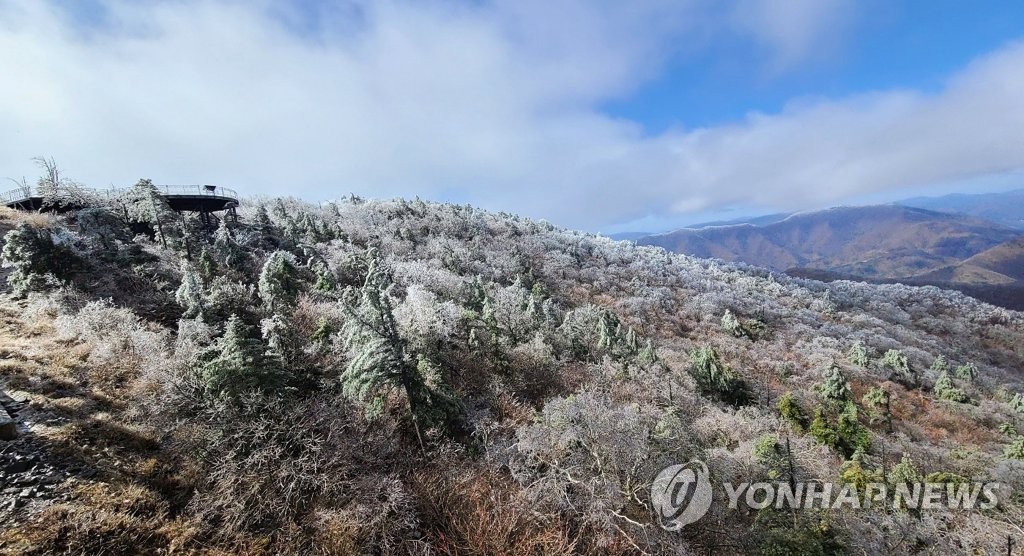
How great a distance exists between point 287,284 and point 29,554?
3058cm

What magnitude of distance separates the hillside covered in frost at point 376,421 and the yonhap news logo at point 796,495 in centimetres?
63

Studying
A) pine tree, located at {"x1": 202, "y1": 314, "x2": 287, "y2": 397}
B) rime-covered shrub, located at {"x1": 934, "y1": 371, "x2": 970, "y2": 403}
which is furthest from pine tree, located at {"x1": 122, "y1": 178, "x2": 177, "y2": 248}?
rime-covered shrub, located at {"x1": 934, "y1": 371, "x2": 970, "y2": 403}

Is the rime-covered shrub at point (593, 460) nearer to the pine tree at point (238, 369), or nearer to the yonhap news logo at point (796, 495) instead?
the yonhap news logo at point (796, 495)

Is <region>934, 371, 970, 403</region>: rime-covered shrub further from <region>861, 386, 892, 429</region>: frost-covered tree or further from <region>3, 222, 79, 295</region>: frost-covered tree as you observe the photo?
<region>3, 222, 79, 295</region>: frost-covered tree

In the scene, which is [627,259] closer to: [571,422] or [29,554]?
[571,422]

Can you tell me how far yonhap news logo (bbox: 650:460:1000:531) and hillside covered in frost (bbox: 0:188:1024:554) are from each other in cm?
63

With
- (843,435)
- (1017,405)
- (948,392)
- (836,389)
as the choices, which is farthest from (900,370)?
(843,435)

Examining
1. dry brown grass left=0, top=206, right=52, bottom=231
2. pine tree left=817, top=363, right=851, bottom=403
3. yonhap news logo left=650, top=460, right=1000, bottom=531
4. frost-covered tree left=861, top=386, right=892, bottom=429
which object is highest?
dry brown grass left=0, top=206, right=52, bottom=231

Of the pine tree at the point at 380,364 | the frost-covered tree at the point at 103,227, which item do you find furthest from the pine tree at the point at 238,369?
the frost-covered tree at the point at 103,227

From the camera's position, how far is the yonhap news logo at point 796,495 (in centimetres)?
1698

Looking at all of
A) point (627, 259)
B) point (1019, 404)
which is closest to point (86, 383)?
point (1019, 404)

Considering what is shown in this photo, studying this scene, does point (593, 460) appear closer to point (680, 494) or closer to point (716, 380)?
point (680, 494)

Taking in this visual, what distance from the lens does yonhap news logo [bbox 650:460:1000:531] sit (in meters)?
17.0

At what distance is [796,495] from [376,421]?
67.8 ft
